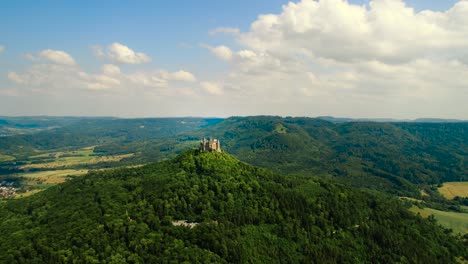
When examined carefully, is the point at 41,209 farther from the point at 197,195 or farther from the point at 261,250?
the point at 261,250

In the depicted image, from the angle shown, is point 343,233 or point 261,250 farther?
point 343,233

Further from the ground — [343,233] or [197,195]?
[197,195]

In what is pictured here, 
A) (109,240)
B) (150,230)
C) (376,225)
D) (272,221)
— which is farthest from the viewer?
(376,225)

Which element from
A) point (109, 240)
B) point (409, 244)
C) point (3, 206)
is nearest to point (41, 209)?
point (3, 206)

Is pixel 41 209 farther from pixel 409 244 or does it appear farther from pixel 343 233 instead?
pixel 409 244

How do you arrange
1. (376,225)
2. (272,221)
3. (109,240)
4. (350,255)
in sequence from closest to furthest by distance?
(109,240) < (350,255) < (272,221) < (376,225)

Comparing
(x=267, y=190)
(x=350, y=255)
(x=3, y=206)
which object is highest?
(x=267, y=190)
